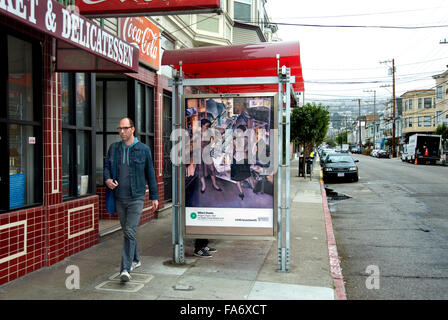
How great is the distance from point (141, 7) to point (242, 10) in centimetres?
1447

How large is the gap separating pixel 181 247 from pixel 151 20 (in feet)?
19.7

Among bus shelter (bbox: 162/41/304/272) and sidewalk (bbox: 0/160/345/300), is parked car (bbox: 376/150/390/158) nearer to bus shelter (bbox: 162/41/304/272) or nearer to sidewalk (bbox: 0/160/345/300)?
sidewalk (bbox: 0/160/345/300)

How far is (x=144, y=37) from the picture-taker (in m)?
9.55

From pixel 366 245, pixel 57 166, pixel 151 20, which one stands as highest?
pixel 151 20

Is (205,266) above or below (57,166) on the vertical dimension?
below

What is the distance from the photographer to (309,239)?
8.33 m

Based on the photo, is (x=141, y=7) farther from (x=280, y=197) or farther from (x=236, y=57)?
(x=280, y=197)

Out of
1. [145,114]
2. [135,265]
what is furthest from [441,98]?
[135,265]

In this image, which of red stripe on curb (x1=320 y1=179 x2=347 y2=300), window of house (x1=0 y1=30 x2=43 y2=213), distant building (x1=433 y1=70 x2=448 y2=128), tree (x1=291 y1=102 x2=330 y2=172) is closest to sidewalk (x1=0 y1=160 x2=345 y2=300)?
red stripe on curb (x1=320 y1=179 x2=347 y2=300)

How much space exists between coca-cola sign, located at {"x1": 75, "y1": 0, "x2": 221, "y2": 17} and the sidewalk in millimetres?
3637

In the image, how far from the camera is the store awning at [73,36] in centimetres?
397

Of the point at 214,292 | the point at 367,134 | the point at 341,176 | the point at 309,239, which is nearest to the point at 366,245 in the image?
the point at 309,239

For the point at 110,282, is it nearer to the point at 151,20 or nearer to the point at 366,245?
the point at 366,245

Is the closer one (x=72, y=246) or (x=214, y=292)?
(x=214, y=292)
